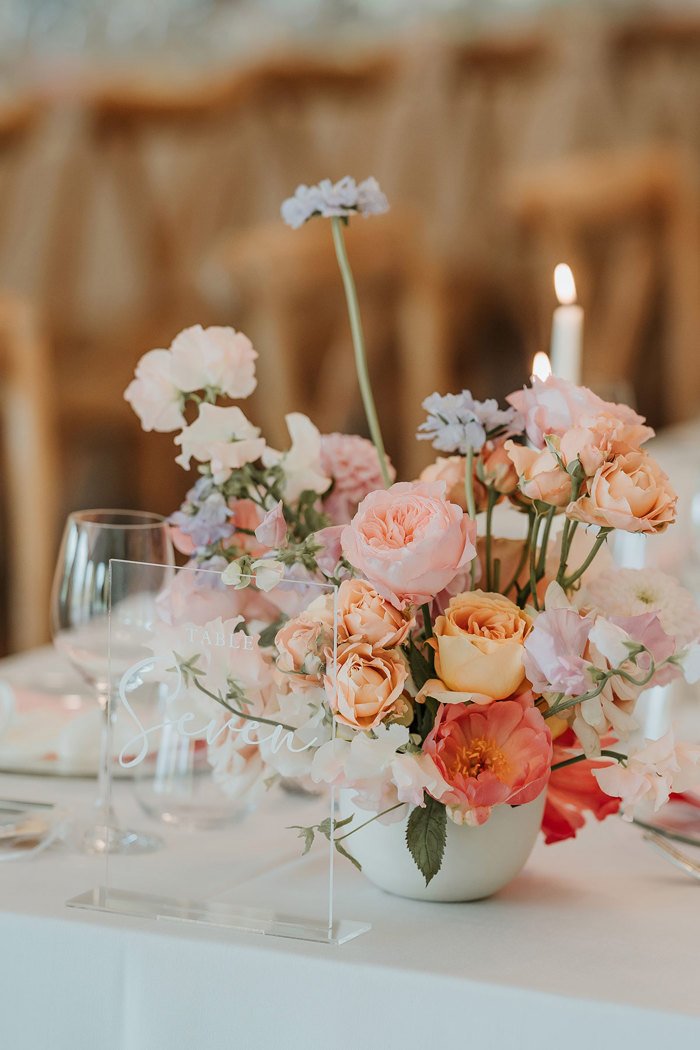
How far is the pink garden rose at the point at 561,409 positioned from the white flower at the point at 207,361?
16cm

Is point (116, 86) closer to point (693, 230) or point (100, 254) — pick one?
point (100, 254)

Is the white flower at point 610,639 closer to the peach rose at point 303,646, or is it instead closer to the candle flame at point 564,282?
the peach rose at point 303,646

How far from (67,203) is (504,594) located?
12.1 ft

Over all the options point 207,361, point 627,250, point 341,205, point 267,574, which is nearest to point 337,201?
point 341,205

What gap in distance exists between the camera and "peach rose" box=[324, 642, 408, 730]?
542mm

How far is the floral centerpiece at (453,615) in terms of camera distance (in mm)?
541

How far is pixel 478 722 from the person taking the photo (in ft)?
1.87

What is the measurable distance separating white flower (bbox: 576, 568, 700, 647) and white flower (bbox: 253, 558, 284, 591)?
14 centimetres

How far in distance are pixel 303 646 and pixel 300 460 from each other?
0.13 m

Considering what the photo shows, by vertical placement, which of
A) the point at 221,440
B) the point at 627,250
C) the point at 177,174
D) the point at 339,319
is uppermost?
the point at 177,174

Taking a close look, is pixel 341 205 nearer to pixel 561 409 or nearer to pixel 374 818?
pixel 561 409

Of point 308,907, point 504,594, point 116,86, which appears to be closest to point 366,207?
point 504,594

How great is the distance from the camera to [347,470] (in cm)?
69

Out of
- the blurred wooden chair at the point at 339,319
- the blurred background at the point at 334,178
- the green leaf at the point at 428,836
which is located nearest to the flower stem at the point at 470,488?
the green leaf at the point at 428,836
